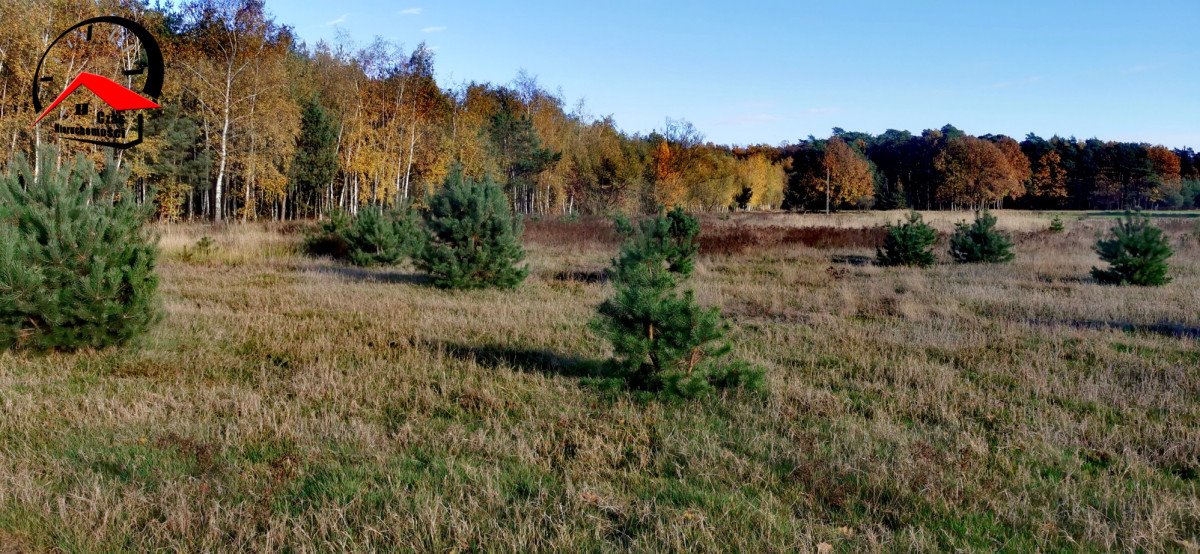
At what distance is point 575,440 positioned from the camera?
450 cm

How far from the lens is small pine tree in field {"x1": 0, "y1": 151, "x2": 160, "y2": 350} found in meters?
6.43

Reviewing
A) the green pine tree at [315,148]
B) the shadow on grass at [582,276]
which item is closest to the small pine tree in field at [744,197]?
the green pine tree at [315,148]

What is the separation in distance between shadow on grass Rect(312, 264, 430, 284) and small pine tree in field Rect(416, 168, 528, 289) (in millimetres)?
1147

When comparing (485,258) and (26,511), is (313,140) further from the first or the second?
(26,511)

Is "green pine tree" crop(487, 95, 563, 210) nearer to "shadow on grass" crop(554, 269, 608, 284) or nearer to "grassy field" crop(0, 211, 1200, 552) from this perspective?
"shadow on grass" crop(554, 269, 608, 284)

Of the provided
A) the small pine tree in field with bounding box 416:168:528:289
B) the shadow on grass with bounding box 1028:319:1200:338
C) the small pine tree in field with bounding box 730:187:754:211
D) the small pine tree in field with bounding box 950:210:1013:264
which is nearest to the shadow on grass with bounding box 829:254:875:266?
the small pine tree in field with bounding box 950:210:1013:264

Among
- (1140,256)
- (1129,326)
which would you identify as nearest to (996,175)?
(1140,256)

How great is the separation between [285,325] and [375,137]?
2808cm

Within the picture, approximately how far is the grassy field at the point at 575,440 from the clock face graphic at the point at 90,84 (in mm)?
14910

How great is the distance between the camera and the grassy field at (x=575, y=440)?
3264 mm

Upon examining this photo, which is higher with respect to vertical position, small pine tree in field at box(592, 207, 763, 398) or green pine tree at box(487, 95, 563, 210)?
green pine tree at box(487, 95, 563, 210)

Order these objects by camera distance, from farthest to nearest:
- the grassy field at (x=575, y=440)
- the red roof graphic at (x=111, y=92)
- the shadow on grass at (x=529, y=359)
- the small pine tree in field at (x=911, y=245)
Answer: the red roof graphic at (x=111, y=92) < the small pine tree in field at (x=911, y=245) < the shadow on grass at (x=529, y=359) < the grassy field at (x=575, y=440)

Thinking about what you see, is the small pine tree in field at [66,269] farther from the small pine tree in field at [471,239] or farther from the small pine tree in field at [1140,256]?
the small pine tree in field at [1140,256]

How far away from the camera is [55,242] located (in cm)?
663
